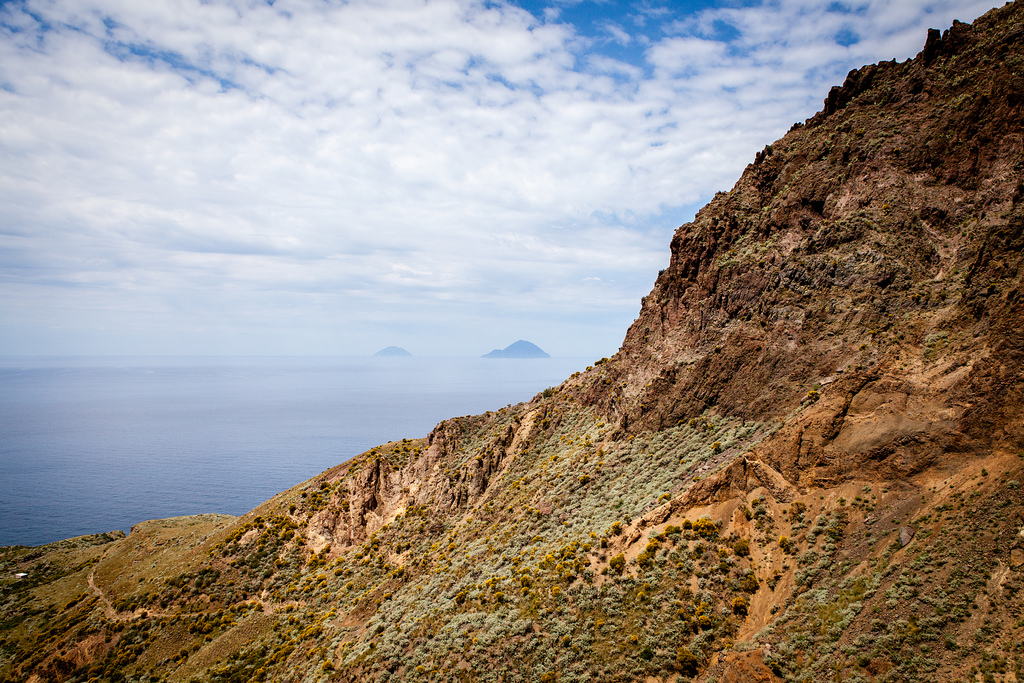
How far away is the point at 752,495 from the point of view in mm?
23844

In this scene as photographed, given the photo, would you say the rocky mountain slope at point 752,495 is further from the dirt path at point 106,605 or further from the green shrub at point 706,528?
the dirt path at point 106,605

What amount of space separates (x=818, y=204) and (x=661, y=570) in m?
28.1

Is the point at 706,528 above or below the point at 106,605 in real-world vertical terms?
above

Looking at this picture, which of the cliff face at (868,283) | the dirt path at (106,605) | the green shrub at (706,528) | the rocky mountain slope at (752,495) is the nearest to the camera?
the rocky mountain slope at (752,495)

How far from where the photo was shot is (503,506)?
39.0 metres

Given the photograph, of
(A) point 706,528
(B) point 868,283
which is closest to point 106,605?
(A) point 706,528

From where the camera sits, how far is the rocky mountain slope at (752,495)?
58.1 ft

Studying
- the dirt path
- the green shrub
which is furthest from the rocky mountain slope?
the dirt path

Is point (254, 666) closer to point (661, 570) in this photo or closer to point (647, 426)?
point (661, 570)

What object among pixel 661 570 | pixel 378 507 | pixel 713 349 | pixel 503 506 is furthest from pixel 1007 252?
pixel 378 507

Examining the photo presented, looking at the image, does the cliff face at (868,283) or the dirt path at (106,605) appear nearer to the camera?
the cliff face at (868,283)

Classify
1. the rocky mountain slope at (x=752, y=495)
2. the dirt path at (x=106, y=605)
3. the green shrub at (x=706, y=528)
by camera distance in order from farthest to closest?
the dirt path at (x=106, y=605)
the green shrub at (x=706, y=528)
the rocky mountain slope at (x=752, y=495)

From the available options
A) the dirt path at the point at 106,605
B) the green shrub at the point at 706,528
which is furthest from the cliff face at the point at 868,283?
the dirt path at the point at 106,605

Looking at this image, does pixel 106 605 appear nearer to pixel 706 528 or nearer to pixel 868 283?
pixel 706 528
